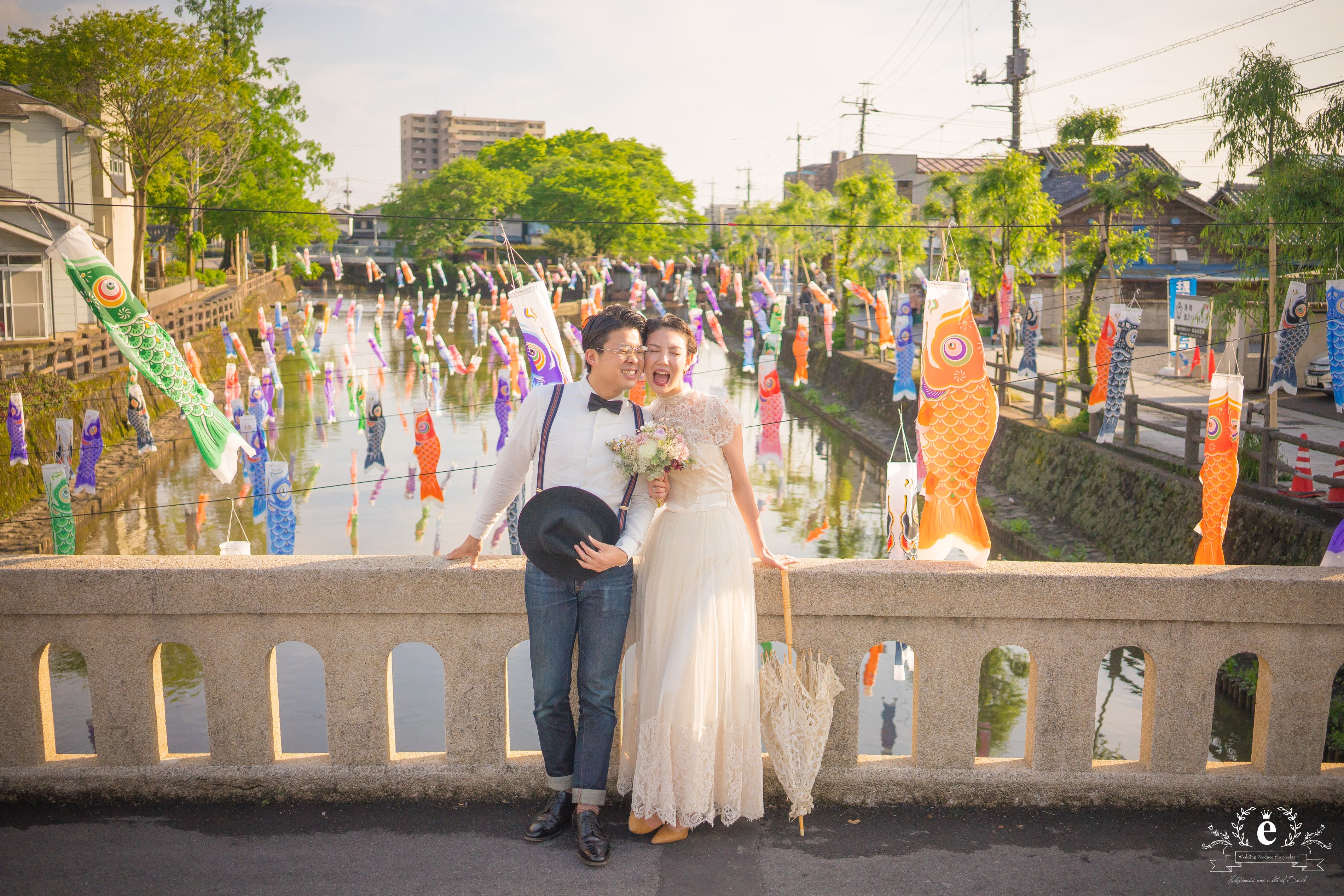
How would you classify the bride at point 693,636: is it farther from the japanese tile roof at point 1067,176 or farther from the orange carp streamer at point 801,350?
the japanese tile roof at point 1067,176

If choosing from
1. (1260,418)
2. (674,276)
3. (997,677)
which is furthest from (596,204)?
(997,677)

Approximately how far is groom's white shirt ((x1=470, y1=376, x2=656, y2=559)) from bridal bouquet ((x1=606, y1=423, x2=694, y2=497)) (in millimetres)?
61

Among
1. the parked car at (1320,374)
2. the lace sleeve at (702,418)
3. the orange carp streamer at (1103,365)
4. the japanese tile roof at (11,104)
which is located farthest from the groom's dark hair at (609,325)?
the japanese tile roof at (11,104)

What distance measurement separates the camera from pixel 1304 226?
11.4 meters

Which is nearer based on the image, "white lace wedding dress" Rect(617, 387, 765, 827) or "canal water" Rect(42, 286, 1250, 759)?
"white lace wedding dress" Rect(617, 387, 765, 827)

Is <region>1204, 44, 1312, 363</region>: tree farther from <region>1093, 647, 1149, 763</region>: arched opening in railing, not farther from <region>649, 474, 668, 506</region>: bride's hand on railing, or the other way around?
<region>649, 474, 668, 506</region>: bride's hand on railing

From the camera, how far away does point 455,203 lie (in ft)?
165

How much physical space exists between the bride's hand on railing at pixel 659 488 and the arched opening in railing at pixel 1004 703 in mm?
5556

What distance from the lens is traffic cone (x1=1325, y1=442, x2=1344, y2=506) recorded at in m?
8.89

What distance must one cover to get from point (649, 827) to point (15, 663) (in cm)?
196

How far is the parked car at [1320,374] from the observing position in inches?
620

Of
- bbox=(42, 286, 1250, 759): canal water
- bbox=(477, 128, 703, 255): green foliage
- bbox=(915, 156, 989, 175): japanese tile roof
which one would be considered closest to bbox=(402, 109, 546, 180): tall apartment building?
bbox=(477, 128, 703, 255): green foliage

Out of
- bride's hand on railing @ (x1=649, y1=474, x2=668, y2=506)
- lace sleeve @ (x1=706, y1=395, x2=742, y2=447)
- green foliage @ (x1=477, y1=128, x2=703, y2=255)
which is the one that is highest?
green foliage @ (x1=477, y1=128, x2=703, y2=255)

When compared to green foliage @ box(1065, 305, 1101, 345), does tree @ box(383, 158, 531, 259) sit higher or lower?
higher
